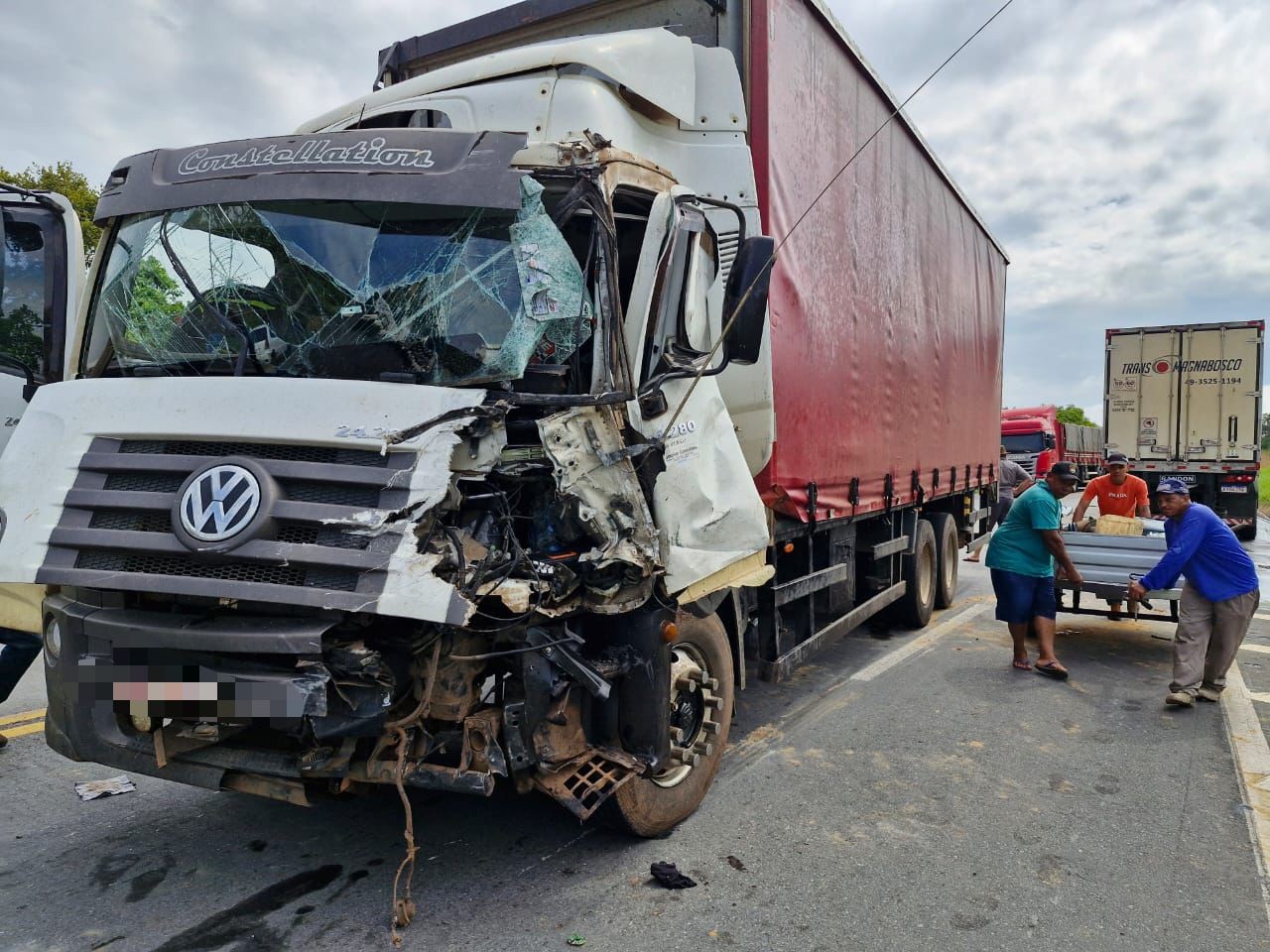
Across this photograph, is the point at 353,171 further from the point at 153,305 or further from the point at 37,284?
the point at 37,284

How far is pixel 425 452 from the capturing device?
2641mm

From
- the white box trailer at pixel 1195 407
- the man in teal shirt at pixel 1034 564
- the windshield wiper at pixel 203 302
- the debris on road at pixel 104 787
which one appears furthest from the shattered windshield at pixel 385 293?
the white box trailer at pixel 1195 407

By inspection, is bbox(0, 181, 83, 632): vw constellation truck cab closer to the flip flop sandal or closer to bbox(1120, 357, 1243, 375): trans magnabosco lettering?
the flip flop sandal

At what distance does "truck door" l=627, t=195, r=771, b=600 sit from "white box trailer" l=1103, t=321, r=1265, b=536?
48.8ft

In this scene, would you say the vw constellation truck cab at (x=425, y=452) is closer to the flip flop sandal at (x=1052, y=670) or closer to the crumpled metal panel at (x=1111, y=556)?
the flip flop sandal at (x=1052, y=670)

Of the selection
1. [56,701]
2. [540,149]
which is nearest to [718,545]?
[540,149]

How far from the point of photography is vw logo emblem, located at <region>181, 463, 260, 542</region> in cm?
255

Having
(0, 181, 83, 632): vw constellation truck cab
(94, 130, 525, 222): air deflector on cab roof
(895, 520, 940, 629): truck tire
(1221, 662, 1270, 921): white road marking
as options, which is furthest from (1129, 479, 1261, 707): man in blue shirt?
(0, 181, 83, 632): vw constellation truck cab

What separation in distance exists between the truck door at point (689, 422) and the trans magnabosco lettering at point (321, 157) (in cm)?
96

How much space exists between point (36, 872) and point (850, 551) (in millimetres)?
4904

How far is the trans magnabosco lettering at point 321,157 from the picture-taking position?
3141 mm

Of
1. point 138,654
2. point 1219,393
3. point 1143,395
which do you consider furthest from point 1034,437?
point 138,654

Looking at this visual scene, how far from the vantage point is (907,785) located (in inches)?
170

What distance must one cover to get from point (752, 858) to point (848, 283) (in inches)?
145
